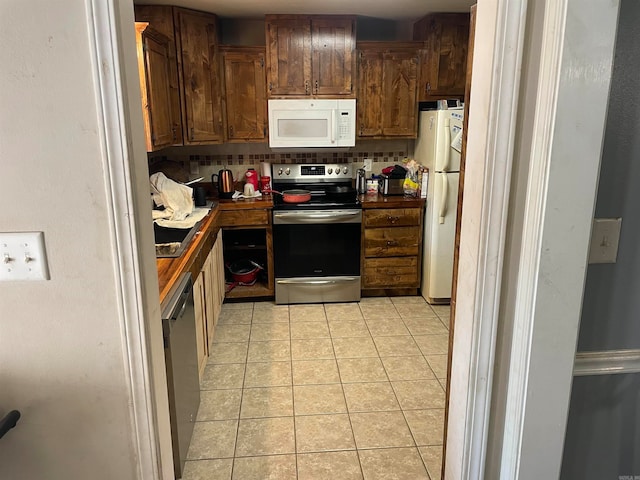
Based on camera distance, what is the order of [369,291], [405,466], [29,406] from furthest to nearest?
[369,291] < [405,466] < [29,406]

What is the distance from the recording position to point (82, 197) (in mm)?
976

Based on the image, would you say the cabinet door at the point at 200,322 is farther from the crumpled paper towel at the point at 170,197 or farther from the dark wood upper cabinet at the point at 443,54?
the dark wood upper cabinet at the point at 443,54

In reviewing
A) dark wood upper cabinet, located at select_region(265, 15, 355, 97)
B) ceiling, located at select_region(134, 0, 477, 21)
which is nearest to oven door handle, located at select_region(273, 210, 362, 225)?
dark wood upper cabinet, located at select_region(265, 15, 355, 97)

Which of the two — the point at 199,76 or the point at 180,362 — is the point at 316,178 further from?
the point at 180,362

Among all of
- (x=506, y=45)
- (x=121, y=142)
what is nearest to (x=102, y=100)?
(x=121, y=142)

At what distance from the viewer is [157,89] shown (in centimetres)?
293

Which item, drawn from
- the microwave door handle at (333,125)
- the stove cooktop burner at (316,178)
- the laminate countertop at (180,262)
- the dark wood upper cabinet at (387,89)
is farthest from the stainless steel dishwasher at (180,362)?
the dark wood upper cabinet at (387,89)

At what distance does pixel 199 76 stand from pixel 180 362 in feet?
8.09

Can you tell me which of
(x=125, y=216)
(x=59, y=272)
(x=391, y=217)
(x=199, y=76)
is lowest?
(x=391, y=217)

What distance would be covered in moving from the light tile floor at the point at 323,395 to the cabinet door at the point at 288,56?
183 centimetres

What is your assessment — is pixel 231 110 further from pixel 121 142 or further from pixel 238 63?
pixel 121 142

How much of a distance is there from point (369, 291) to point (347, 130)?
1.40 meters

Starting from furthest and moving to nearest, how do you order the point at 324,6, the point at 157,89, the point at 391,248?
the point at 391,248
the point at 324,6
the point at 157,89

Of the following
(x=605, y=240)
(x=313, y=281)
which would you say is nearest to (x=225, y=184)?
(x=313, y=281)
